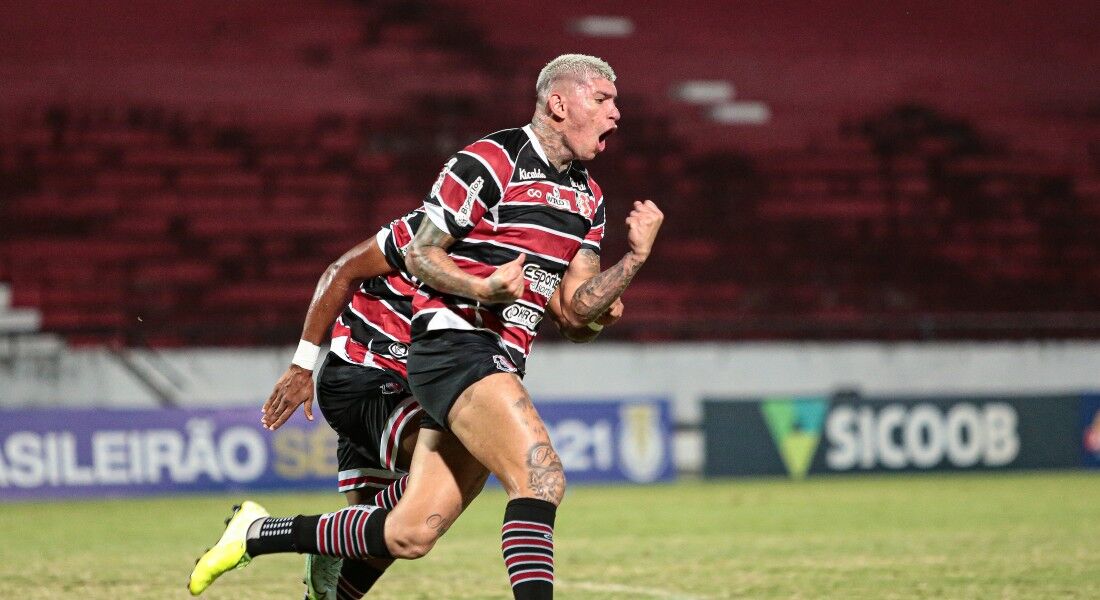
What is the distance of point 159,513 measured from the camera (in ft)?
37.8

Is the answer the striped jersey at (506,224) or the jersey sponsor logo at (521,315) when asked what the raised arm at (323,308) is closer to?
the striped jersey at (506,224)

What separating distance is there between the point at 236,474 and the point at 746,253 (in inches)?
310

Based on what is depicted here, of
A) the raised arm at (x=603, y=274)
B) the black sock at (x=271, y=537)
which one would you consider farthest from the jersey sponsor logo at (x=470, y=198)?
the black sock at (x=271, y=537)

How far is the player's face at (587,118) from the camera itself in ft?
14.6

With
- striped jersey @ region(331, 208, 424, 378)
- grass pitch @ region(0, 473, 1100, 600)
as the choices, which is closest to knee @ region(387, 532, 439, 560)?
striped jersey @ region(331, 208, 424, 378)

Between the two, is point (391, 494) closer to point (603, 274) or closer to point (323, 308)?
point (323, 308)

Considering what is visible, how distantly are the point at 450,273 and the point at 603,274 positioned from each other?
2.00ft

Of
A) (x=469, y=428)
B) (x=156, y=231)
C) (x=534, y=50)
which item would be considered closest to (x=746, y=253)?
(x=534, y=50)

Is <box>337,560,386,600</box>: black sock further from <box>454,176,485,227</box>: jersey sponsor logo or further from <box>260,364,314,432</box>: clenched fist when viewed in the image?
<box>454,176,485,227</box>: jersey sponsor logo

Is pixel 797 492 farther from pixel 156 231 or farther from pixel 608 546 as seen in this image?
pixel 156 231

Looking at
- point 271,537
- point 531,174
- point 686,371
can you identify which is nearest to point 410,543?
point 271,537

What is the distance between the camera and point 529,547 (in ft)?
13.4

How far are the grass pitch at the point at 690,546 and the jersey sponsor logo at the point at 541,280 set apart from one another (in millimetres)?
2017

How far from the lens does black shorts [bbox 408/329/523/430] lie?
429 centimetres
